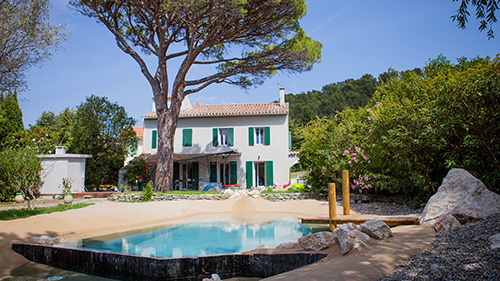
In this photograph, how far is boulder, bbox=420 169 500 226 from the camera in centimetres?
555

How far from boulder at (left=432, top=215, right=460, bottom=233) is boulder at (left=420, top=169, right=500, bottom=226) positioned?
0.71 feet

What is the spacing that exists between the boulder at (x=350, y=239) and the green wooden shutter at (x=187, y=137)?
1709 centimetres

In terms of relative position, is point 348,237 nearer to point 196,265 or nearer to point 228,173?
point 196,265

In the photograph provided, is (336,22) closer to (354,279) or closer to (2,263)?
(354,279)

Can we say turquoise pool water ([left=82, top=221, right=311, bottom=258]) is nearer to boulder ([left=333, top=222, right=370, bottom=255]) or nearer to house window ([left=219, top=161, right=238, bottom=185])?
boulder ([left=333, top=222, right=370, bottom=255])

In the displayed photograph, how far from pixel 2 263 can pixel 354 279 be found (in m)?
6.69

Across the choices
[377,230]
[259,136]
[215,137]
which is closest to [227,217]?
[377,230]

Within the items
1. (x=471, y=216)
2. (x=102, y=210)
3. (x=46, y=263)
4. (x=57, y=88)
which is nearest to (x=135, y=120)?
(x=57, y=88)

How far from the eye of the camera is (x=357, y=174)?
41.3 ft

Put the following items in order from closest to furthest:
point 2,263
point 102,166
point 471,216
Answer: point 471,216
point 2,263
point 102,166

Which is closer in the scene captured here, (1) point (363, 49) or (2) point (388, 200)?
(2) point (388, 200)

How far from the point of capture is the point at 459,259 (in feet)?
12.2

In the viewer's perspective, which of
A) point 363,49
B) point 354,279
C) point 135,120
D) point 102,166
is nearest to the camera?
point 354,279

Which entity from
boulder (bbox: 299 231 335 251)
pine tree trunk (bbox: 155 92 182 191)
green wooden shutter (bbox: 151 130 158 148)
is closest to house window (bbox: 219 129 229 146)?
green wooden shutter (bbox: 151 130 158 148)
